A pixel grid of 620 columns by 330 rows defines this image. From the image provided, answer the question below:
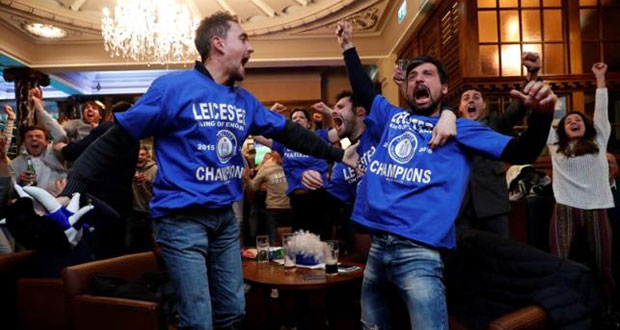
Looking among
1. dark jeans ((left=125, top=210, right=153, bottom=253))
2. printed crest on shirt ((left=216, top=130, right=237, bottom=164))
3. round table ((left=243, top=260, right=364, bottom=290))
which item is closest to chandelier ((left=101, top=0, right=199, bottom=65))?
dark jeans ((left=125, top=210, right=153, bottom=253))

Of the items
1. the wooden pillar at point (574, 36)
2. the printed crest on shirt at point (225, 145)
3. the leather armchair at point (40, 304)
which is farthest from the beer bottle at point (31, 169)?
the wooden pillar at point (574, 36)

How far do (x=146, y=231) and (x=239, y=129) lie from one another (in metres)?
2.92

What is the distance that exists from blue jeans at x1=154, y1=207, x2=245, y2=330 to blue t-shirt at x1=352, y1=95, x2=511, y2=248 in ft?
1.65

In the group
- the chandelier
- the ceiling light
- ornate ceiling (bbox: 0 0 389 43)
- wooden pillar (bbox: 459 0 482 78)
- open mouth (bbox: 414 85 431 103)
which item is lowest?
open mouth (bbox: 414 85 431 103)

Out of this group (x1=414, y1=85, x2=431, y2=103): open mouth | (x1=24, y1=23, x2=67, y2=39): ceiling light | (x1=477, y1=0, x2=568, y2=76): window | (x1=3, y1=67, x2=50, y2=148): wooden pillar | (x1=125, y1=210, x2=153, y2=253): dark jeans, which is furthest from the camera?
(x1=3, y1=67, x2=50, y2=148): wooden pillar

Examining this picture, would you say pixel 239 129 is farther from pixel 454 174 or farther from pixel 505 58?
pixel 505 58

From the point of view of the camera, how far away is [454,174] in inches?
62.6

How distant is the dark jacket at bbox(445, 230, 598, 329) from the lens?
1.66 meters

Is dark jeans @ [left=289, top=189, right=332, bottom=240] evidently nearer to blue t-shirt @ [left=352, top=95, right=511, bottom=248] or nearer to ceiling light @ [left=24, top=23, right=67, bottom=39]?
blue t-shirt @ [left=352, top=95, right=511, bottom=248]

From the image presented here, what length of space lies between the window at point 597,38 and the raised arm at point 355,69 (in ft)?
12.1

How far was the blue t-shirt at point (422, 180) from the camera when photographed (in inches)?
60.8

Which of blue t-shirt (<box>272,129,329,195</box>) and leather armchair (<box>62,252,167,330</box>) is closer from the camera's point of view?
leather armchair (<box>62,252,167,330</box>)

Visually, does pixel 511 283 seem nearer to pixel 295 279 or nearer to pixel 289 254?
pixel 295 279

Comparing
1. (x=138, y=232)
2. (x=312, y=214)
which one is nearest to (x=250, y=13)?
(x=138, y=232)
